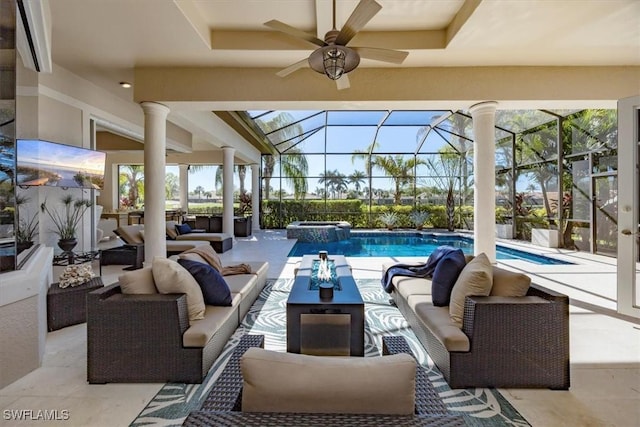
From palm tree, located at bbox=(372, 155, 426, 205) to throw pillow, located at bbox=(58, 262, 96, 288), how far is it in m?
12.3

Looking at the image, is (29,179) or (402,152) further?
(402,152)

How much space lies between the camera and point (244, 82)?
16.8 feet

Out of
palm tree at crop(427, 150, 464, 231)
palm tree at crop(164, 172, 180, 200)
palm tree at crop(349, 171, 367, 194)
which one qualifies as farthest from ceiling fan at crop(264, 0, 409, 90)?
palm tree at crop(164, 172, 180, 200)

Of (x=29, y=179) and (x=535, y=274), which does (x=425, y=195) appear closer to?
(x=535, y=274)

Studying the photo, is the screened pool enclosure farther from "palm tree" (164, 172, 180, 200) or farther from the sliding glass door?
"palm tree" (164, 172, 180, 200)

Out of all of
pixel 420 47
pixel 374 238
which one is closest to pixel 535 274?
pixel 420 47

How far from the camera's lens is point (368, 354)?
2838mm

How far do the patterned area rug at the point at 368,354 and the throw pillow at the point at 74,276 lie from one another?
1.80 m

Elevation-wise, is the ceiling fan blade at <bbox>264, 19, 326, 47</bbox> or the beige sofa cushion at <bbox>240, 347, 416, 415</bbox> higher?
the ceiling fan blade at <bbox>264, 19, 326, 47</bbox>

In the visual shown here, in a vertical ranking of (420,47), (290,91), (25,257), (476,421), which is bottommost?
(476,421)

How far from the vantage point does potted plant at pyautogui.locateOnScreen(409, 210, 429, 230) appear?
13.8 m

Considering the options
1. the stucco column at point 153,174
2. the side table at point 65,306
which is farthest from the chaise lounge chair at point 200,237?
the side table at point 65,306

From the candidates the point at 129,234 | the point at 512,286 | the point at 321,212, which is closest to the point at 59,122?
the point at 129,234

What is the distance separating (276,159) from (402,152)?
555 centimetres
